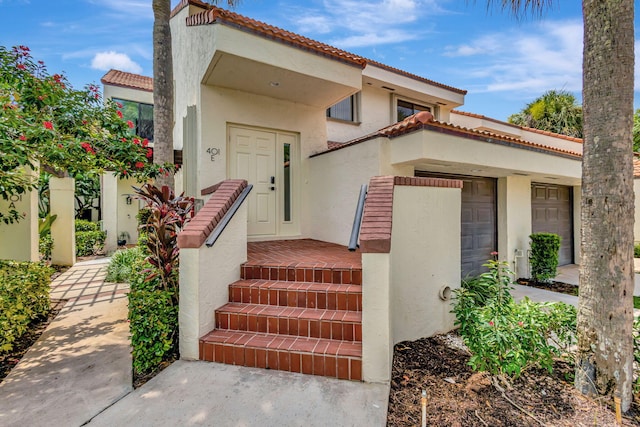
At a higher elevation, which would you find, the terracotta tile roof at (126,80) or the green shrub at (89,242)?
the terracotta tile roof at (126,80)

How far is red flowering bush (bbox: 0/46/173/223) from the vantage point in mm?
4512

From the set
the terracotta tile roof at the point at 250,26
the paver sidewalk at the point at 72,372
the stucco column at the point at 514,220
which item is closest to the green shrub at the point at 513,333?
the paver sidewalk at the point at 72,372

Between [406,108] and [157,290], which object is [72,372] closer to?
[157,290]

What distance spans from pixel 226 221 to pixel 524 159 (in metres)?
8.10

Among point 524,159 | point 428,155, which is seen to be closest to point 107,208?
point 428,155

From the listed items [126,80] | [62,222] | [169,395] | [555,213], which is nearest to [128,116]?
[126,80]

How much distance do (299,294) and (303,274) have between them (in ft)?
1.62

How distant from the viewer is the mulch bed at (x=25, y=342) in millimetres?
4204

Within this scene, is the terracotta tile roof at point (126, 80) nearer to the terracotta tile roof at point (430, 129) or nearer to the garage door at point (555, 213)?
the terracotta tile roof at point (430, 129)

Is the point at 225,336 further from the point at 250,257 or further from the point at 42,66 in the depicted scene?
the point at 42,66

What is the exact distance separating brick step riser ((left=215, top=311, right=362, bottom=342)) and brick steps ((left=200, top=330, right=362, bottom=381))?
0.25 feet

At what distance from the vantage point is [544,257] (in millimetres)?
9852

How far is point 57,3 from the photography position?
8.41 m

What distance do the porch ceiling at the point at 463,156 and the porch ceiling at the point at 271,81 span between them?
2.33 metres
